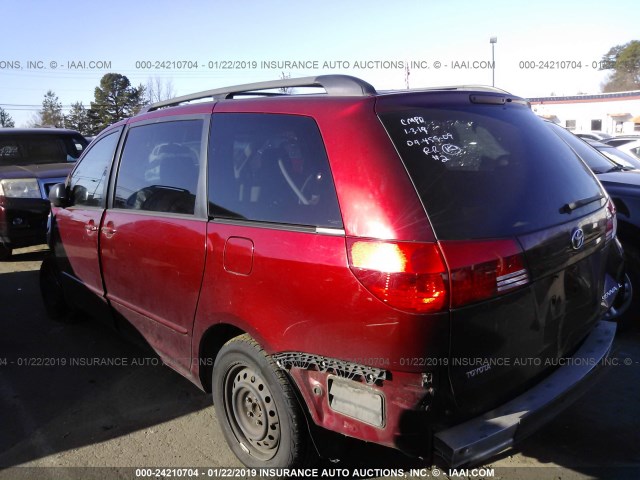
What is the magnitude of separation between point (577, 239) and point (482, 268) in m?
0.76

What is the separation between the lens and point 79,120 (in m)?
43.9

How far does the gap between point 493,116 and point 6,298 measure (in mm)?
5752

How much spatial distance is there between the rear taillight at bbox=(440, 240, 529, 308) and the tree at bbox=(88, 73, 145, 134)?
4040 cm

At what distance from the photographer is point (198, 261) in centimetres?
284

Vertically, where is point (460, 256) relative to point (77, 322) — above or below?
above

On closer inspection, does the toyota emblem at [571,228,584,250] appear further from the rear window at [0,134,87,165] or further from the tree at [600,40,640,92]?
the tree at [600,40,640,92]

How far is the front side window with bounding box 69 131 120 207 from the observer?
13.0 ft

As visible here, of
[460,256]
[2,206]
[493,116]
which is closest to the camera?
[460,256]

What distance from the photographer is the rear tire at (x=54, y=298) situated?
16.4ft

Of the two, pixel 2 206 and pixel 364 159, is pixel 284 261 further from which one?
pixel 2 206

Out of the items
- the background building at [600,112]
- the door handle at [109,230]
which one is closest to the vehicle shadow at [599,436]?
the door handle at [109,230]

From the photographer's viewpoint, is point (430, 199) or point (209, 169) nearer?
point (430, 199)

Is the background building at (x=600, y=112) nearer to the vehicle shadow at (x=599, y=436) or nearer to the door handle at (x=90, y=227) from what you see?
the vehicle shadow at (x=599, y=436)

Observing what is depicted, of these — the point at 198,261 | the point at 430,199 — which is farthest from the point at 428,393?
the point at 198,261
